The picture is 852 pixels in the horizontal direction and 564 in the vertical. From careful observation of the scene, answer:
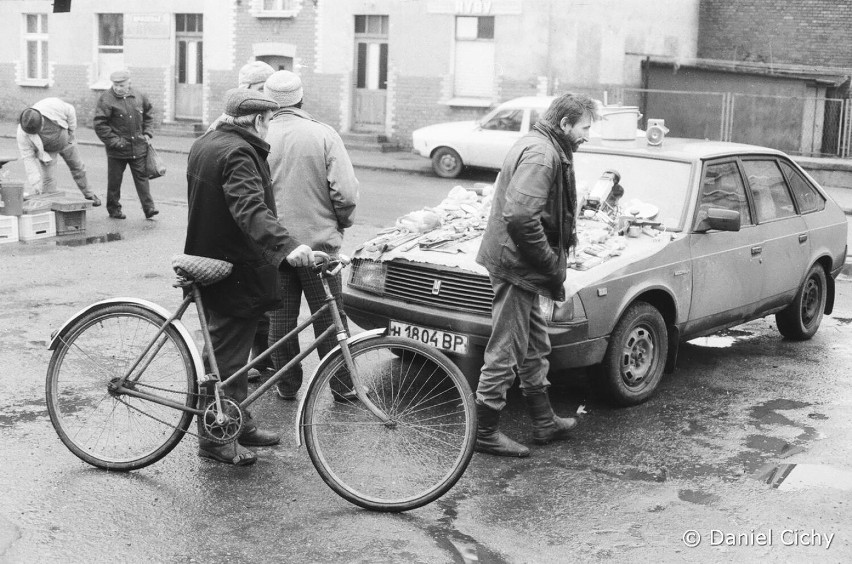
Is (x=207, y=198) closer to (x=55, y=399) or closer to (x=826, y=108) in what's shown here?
(x=55, y=399)

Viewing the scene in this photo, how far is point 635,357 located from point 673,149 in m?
1.75

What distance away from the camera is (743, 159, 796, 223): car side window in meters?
7.64

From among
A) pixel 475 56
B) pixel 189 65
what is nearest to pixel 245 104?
pixel 475 56

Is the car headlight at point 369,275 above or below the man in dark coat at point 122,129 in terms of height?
below

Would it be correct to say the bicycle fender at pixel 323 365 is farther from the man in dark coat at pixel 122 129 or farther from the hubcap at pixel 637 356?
the man in dark coat at pixel 122 129

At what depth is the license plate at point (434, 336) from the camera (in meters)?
6.19

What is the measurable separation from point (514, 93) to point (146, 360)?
20.2 m

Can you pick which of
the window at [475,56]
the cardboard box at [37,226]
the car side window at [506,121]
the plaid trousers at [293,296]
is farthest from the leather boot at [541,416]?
the window at [475,56]

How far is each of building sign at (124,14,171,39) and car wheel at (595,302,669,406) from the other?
25.0 m

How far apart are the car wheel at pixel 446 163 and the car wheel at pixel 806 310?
1328 cm

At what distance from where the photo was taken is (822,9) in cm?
2633

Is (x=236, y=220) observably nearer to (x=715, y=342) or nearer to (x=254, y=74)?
(x=254, y=74)

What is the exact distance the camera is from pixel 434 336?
248 inches

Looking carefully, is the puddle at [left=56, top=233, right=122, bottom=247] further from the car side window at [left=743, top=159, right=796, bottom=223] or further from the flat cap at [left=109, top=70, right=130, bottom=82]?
the car side window at [left=743, top=159, right=796, bottom=223]
